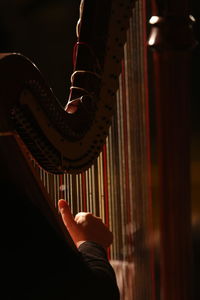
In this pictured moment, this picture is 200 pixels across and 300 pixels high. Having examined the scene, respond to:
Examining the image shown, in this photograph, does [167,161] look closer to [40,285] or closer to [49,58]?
[40,285]

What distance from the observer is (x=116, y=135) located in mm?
1275

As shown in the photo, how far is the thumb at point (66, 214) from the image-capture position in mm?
1084

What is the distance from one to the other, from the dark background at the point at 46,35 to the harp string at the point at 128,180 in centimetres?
150

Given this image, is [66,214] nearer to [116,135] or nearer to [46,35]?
[116,135]

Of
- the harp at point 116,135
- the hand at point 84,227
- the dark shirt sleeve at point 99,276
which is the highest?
the harp at point 116,135

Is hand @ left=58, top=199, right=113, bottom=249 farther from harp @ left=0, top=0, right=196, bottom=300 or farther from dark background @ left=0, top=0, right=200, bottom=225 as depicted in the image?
dark background @ left=0, top=0, right=200, bottom=225

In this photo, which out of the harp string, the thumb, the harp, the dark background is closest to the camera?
the harp

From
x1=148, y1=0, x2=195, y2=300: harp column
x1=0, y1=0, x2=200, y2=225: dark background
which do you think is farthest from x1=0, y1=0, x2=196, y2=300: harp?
x1=0, y1=0, x2=200, y2=225: dark background

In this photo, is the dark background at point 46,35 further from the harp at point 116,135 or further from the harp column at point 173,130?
the harp column at point 173,130

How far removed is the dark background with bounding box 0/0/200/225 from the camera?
9.39ft

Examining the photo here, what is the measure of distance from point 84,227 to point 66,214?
45 millimetres

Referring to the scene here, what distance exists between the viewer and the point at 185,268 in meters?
1.03

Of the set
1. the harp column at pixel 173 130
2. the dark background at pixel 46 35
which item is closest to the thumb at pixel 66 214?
the harp column at pixel 173 130

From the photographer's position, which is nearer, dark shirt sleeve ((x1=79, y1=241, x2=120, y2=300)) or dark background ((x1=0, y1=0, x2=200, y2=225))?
dark shirt sleeve ((x1=79, y1=241, x2=120, y2=300))
